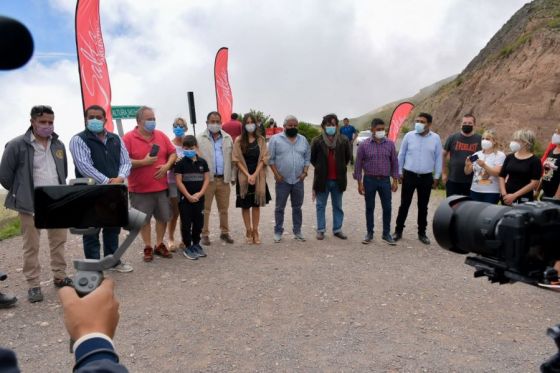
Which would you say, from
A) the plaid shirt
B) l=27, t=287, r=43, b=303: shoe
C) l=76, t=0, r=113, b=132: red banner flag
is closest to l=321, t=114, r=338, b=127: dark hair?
the plaid shirt

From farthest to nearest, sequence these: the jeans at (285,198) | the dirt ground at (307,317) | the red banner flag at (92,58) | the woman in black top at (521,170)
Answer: the red banner flag at (92,58) < the jeans at (285,198) < the woman in black top at (521,170) < the dirt ground at (307,317)

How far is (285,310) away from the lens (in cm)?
400

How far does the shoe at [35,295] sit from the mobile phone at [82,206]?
11.0ft

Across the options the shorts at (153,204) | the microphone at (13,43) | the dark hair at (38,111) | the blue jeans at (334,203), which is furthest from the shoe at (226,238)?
the microphone at (13,43)

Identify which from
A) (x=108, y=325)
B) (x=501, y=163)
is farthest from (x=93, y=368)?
(x=501, y=163)

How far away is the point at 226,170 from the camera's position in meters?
6.18

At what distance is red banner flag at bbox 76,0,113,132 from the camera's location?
6723mm

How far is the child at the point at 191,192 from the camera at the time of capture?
18.2 feet

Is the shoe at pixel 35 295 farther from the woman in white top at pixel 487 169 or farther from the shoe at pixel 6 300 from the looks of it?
the woman in white top at pixel 487 169

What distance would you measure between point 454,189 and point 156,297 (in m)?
4.43

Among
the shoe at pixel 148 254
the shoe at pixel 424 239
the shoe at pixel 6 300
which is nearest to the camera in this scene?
the shoe at pixel 6 300

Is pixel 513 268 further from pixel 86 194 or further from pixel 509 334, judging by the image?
pixel 509 334

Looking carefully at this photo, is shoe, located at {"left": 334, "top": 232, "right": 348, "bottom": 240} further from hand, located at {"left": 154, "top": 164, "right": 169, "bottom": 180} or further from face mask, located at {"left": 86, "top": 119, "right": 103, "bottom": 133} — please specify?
face mask, located at {"left": 86, "top": 119, "right": 103, "bottom": 133}

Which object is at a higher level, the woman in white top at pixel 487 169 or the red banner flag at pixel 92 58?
the red banner flag at pixel 92 58
